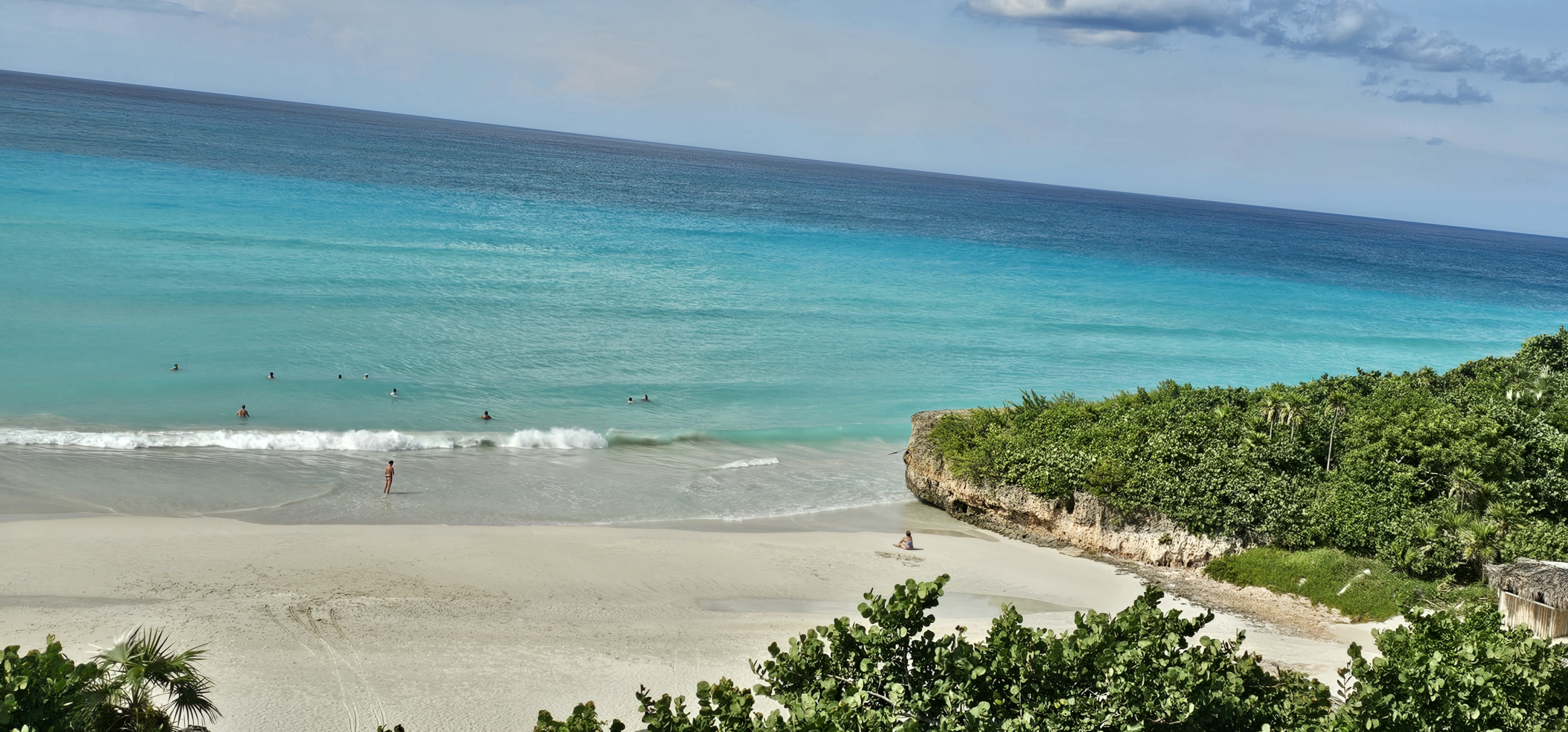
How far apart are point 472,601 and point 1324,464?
1788 centimetres

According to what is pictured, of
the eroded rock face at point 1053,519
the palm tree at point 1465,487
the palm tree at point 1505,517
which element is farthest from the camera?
the eroded rock face at point 1053,519

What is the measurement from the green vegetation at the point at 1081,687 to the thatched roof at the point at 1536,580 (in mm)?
6890

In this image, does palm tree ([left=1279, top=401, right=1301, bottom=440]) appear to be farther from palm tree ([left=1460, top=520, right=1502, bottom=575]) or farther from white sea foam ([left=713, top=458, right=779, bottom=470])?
white sea foam ([left=713, top=458, right=779, bottom=470])

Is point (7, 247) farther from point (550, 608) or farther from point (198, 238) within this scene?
point (550, 608)

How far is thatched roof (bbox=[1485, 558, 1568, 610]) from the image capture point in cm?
1554

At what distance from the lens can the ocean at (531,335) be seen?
82.9ft

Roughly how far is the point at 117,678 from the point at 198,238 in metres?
47.8

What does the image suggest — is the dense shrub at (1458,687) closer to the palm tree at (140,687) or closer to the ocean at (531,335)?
the palm tree at (140,687)

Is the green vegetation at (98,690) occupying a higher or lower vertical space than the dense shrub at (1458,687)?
lower

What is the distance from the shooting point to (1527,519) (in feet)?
60.9

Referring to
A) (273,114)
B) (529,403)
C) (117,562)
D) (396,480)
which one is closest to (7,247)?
(529,403)

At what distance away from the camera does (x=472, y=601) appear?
17656mm

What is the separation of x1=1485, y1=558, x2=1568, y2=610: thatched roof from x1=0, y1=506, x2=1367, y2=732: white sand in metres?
2.39

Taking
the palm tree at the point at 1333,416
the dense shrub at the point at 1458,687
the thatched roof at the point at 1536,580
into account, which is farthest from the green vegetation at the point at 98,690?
the palm tree at the point at 1333,416
